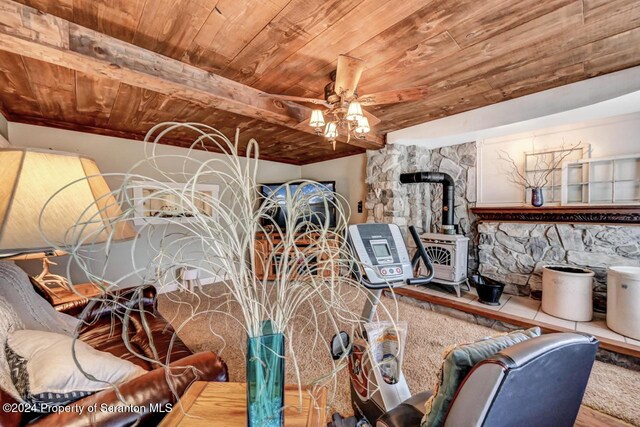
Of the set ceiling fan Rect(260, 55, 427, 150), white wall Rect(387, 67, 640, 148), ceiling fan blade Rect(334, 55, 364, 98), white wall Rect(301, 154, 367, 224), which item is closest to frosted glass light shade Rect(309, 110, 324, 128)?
ceiling fan Rect(260, 55, 427, 150)

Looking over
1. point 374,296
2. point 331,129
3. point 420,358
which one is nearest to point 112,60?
point 331,129

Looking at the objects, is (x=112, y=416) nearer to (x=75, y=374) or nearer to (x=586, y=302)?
(x=75, y=374)

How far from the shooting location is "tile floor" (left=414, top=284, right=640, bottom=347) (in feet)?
7.66

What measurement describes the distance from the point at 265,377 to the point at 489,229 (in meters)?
3.77

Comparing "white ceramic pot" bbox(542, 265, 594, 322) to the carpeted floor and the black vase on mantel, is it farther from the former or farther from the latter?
the black vase on mantel

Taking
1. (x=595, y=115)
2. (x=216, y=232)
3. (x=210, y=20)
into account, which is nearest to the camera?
(x=216, y=232)

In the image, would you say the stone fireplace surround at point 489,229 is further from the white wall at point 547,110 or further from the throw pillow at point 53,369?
the throw pillow at point 53,369

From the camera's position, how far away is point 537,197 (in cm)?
312

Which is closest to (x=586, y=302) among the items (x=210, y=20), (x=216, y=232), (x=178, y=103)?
(x=216, y=232)

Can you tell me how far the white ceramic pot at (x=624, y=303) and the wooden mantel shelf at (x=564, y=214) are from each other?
1.93 feet

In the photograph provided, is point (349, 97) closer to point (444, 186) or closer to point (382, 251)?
point (382, 251)

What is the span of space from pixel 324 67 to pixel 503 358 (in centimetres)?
213

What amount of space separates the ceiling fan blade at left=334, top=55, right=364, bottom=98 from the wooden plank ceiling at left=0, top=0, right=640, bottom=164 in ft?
0.41

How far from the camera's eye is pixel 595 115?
2527mm
